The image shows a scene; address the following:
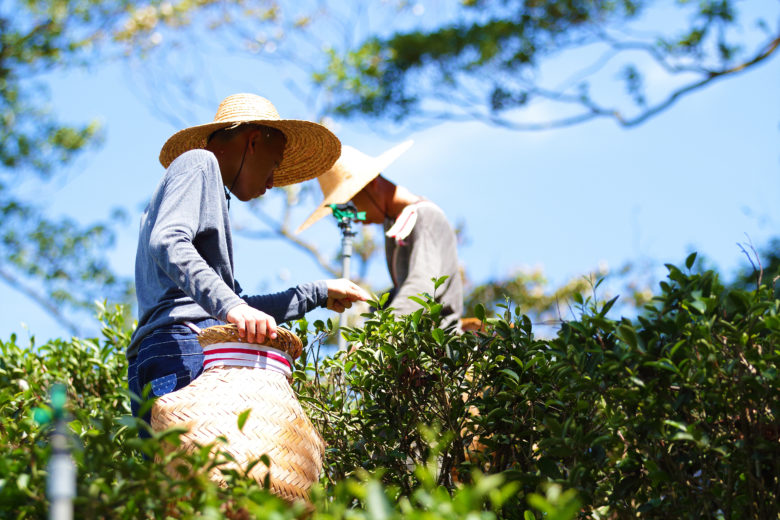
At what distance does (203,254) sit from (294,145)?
0.89 metres

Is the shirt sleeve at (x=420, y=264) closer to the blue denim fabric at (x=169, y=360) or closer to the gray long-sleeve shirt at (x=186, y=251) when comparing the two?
the gray long-sleeve shirt at (x=186, y=251)

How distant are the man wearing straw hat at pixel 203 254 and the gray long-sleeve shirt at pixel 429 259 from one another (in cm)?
87

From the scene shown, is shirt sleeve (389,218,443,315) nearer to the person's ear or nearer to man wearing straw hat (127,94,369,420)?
man wearing straw hat (127,94,369,420)

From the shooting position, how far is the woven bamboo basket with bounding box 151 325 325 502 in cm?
188

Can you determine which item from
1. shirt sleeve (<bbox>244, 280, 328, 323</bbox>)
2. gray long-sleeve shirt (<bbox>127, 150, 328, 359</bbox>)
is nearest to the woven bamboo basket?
gray long-sleeve shirt (<bbox>127, 150, 328, 359</bbox>)

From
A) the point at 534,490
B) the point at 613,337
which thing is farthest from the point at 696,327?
the point at 534,490

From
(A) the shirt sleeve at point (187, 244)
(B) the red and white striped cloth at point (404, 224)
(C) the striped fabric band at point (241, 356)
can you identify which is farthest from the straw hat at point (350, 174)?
(C) the striped fabric band at point (241, 356)

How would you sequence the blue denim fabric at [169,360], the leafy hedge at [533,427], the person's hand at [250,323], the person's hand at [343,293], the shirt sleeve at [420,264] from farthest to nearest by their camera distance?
the shirt sleeve at [420,264], the person's hand at [343,293], the blue denim fabric at [169,360], the person's hand at [250,323], the leafy hedge at [533,427]

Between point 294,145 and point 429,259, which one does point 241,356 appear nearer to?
point 294,145

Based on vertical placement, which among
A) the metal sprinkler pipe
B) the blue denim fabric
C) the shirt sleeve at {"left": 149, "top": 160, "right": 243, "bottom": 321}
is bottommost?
the blue denim fabric

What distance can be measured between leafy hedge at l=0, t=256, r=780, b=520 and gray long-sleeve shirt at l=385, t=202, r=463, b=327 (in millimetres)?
981

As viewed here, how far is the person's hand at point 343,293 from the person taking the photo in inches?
102

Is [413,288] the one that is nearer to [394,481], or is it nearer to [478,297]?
[394,481]

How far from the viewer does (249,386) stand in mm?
1988
